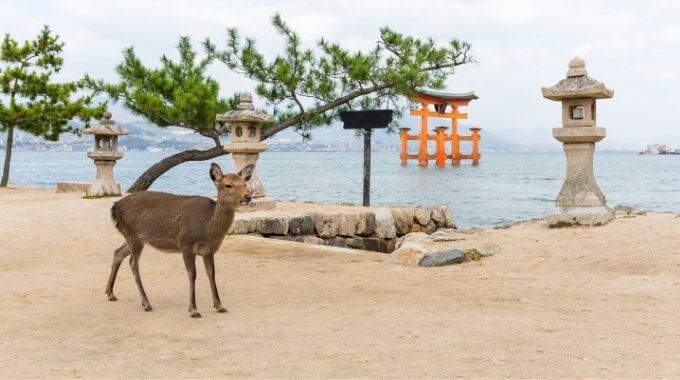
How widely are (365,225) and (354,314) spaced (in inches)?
281

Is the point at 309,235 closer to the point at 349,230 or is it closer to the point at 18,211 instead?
the point at 349,230

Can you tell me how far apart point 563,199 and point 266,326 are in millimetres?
6933

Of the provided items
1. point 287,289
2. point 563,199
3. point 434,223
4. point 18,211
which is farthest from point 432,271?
point 18,211

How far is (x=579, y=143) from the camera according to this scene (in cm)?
1070

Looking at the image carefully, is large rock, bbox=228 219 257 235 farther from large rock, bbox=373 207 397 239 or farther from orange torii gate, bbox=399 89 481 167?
orange torii gate, bbox=399 89 481 167

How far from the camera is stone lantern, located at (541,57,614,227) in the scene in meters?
10.5

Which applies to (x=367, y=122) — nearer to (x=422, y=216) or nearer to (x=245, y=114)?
(x=422, y=216)

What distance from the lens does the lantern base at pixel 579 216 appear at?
10.3 meters

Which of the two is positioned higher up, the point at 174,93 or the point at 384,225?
the point at 174,93

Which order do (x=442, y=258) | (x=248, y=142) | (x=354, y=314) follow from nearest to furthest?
(x=354, y=314) < (x=442, y=258) < (x=248, y=142)

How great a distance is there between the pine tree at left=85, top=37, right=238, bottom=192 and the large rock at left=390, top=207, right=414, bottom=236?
548 cm

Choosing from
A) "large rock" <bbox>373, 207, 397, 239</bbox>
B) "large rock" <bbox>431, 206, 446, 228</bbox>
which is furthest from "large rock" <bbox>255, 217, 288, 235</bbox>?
"large rock" <bbox>431, 206, 446, 228</bbox>

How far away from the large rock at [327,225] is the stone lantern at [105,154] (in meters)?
→ 7.79

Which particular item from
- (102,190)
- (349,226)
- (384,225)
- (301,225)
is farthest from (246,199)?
(102,190)
